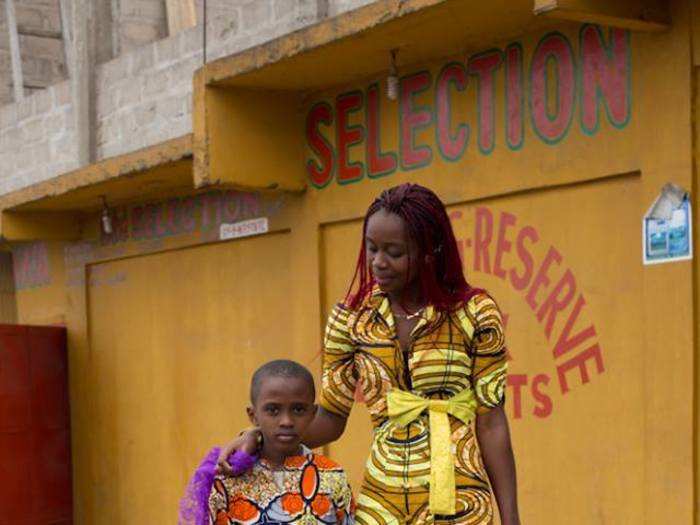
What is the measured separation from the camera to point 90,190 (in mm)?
8234

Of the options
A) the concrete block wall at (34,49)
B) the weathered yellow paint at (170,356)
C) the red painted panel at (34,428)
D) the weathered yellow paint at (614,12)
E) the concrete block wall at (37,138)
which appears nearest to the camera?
the weathered yellow paint at (614,12)

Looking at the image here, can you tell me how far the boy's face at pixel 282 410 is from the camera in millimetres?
3475

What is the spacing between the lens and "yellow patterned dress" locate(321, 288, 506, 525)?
333cm

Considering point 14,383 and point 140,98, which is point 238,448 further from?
point 14,383

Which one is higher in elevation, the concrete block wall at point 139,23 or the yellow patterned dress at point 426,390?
the concrete block wall at point 139,23

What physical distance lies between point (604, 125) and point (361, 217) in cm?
169

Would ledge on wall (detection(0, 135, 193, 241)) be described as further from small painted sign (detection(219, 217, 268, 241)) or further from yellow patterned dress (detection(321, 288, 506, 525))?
yellow patterned dress (detection(321, 288, 506, 525))

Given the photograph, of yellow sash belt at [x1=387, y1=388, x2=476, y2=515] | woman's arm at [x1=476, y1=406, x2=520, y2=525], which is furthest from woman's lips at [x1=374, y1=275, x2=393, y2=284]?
woman's arm at [x1=476, y1=406, x2=520, y2=525]

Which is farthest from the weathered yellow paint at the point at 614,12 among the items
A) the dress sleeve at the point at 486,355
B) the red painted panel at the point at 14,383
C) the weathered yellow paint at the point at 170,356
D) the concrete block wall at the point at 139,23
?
the red painted panel at the point at 14,383

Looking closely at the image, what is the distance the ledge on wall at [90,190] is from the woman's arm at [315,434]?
3.50 meters

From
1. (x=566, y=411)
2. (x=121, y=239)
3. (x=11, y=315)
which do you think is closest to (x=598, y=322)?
(x=566, y=411)

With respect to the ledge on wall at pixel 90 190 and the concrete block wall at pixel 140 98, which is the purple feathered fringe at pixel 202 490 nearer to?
the concrete block wall at pixel 140 98

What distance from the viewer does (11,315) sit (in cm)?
1104

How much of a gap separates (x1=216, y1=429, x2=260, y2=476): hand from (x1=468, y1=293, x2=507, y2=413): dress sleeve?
586mm
